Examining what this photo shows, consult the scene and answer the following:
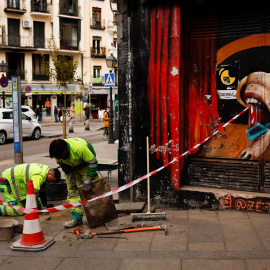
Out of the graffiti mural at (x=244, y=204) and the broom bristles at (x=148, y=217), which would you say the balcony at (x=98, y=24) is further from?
the broom bristles at (x=148, y=217)

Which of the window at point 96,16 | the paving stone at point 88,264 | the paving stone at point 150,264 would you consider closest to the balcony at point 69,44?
the window at point 96,16

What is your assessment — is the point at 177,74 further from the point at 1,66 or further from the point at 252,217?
the point at 1,66

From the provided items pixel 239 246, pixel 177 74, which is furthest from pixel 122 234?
pixel 177 74

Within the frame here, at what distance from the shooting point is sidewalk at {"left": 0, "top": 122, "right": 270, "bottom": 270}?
14.9 feet

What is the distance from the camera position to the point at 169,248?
5.02 m

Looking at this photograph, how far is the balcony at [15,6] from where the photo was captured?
39.6m

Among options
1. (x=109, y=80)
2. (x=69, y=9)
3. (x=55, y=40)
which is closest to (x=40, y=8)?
(x=69, y=9)

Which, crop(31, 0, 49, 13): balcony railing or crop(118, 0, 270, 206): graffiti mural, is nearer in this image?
crop(118, 0, 270, 206): graffiti mural

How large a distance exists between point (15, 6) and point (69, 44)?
676cm

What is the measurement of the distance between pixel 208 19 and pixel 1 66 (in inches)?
717

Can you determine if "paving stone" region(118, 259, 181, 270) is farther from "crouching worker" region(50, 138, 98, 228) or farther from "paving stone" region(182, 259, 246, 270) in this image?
"crouching worker" region(50, 138, 98, 228)

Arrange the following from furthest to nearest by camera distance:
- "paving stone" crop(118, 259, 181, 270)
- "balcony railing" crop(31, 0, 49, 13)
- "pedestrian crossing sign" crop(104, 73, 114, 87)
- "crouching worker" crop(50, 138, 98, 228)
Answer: "balcony railing" crop(31, 0, 49, 13), "pedestrian crossing sign" crop(104, 73, 114, 87), "crouching worker" crop(50, 138, 98, 228), "paving stone" crop(118, 259, 181, 270)

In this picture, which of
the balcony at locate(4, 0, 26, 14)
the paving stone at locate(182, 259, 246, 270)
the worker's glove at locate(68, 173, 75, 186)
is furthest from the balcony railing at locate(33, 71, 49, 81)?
the paving stone at locate(182, 259, 246, 270)

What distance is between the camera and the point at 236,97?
6637 millimetres
